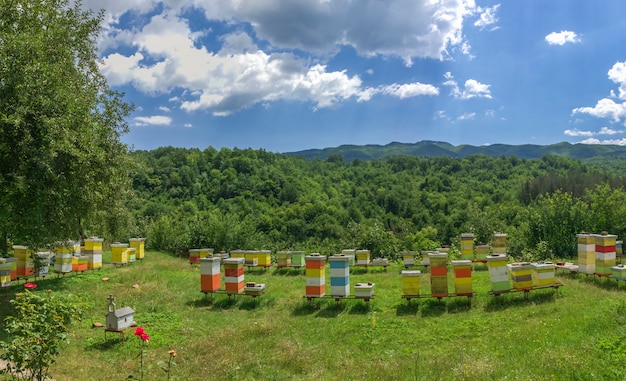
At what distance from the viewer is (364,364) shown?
767cm

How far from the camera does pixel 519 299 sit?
10.9 m

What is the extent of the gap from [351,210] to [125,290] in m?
83.6

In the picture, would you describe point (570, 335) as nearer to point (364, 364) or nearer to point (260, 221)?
point (364, 364)

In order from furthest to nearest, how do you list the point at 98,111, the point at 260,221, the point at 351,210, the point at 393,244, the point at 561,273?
the point at 351,210 → the point at 260,221 → the point at 393,244 → the point at 98,111 → the point at 561,273

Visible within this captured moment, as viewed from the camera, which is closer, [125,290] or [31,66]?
[31,66]

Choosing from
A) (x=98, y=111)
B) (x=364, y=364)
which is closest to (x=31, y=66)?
(x=98, y=111)

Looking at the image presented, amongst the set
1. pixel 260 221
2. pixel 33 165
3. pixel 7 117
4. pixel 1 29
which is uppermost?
pixel 1 29

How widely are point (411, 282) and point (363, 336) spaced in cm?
263

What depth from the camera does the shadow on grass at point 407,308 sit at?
10.8m

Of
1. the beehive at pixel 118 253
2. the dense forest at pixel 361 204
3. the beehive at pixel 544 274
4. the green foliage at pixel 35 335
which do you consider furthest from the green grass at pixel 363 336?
the dense forest at pixel 361 204

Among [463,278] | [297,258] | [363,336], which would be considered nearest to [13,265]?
[297,258]

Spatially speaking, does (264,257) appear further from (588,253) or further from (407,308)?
(588,253)

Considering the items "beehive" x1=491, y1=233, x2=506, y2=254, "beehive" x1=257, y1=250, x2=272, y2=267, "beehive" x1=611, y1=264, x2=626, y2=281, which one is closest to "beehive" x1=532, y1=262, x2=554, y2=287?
"beehive" x1=611, y1=264, x2=626, y2=281

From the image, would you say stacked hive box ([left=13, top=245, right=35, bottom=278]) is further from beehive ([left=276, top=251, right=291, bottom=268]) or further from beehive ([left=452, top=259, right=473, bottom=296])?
beehive ([left=452, top=259, right=473, bottom=296])
